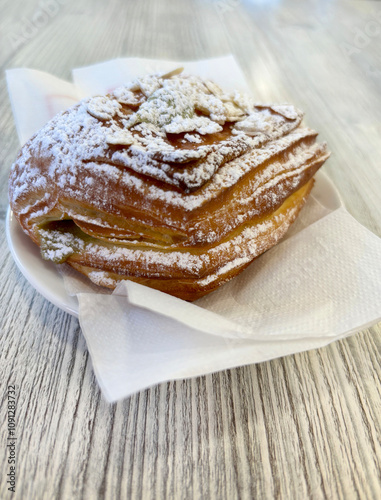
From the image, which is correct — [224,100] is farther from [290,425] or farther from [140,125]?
[290,425]

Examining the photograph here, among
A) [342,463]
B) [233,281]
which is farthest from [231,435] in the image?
[233,281]

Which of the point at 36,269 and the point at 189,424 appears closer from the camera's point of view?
the point at 189,424

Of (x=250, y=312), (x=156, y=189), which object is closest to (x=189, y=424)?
(x=250, y=312)

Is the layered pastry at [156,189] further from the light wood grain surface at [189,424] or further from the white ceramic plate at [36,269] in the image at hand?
the light wood grain surface at [189,424]

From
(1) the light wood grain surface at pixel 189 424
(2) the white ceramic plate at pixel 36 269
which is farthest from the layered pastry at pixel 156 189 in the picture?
(1) the light wood grain surface at pixel 189 424

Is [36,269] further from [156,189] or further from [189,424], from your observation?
[189,424]

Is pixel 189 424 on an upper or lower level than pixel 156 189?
lower

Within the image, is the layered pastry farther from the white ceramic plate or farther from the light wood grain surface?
the light wood grain surface
